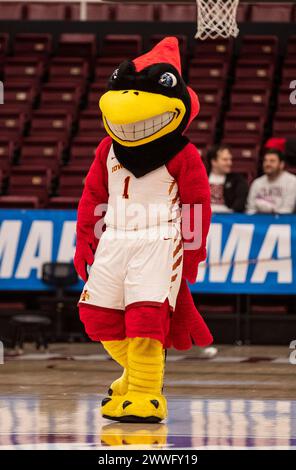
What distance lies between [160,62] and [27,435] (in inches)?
90.0

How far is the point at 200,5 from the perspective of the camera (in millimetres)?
10242

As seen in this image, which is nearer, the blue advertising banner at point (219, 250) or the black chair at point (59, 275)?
the blue advertising banner at point (219, 250)

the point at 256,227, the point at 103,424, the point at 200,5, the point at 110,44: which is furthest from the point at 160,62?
the point at 110,44

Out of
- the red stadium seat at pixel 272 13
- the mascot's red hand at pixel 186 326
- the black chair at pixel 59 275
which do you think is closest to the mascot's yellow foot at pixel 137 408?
the mascot's red hand at pixel 186 326

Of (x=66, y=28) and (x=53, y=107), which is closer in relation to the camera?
(x=53, y=107)

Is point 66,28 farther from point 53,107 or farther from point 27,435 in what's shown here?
point 27,435

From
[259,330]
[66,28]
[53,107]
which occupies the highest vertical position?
[66,28]

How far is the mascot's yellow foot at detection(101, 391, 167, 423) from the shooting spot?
249 inches

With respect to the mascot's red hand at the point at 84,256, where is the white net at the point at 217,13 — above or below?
above

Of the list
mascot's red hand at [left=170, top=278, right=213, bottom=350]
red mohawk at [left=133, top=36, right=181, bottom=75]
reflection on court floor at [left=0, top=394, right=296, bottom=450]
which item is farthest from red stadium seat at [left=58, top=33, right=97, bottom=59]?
mascot's red hand at [left=170, top=278, right=213, bottom=350]

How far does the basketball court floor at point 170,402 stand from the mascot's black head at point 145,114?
1.39 m

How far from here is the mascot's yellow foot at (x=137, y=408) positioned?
6.32m

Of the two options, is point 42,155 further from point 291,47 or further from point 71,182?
point 291,47

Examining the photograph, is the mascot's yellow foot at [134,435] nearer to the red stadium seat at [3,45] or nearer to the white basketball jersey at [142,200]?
the white basketball jersey at [142,200]
